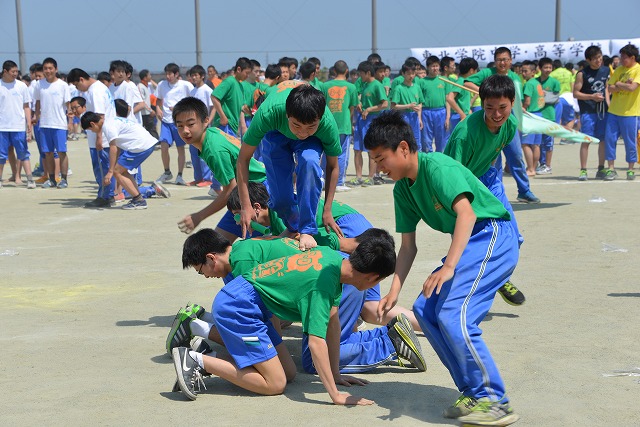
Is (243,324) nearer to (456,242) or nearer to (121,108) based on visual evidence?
(456,242)

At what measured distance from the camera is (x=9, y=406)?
4.72 meters

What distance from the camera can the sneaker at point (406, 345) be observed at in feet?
17.3

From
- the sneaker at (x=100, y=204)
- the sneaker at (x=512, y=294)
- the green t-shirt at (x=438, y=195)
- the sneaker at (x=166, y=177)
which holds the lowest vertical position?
the sneaker at (x=512, y=294)

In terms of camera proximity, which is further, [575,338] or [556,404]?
[575,338]

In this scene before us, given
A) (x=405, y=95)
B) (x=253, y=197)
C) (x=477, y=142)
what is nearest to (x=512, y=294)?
(x=477, y=142)

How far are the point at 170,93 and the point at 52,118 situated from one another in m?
2.39

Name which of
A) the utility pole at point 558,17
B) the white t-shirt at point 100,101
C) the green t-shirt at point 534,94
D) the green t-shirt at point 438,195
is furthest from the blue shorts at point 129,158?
the utility pole at point 558,17

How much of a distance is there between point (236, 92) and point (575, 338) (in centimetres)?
896

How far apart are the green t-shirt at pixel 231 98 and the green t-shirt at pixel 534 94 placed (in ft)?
16.2

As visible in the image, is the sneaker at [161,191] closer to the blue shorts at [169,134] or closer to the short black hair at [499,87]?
the blue shorts at [169,134]

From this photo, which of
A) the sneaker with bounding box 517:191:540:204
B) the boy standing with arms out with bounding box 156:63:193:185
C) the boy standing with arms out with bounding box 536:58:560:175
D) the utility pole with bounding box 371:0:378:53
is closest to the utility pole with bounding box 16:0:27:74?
the utility pole with bounding box 371:0:378:53

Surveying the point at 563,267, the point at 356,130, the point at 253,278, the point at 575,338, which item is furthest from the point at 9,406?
the point at 356,130

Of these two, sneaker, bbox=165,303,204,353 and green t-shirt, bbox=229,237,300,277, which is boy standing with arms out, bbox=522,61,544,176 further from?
sneaker, bbox=165,303,204,353

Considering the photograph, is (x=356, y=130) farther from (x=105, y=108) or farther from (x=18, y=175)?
(x=18, y=175)
